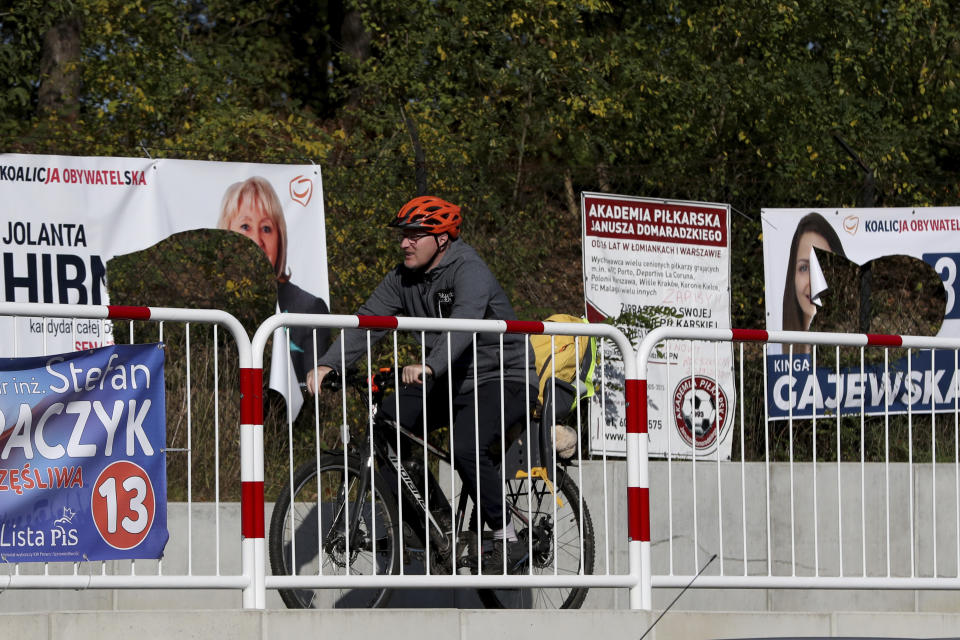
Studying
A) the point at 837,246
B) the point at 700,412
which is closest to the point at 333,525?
the point at 700,412

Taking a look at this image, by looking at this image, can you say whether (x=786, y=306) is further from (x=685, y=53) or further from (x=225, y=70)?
(x=225, y=70)

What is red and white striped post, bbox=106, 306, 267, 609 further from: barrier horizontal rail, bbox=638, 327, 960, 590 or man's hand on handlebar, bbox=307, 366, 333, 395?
barrier horizontal rail, bbox=638, 327, 960, 590

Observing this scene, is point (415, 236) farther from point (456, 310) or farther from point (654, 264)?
point (654, 264)

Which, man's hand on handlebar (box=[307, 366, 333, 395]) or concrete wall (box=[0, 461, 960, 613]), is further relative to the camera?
concrete wall (box=[0, 461, 960, 613])

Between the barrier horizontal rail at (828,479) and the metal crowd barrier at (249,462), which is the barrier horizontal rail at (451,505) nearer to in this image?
the metal crowd barrier at (249,462)

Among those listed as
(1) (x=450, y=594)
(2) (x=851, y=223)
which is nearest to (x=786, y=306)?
(2) (x=851, y=223)

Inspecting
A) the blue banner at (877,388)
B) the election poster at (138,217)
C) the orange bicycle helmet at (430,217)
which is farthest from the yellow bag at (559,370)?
the election poster at (138,217)

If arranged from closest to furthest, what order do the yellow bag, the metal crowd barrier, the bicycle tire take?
the metal crowd barrier, the bicycle tire, the yellow bag

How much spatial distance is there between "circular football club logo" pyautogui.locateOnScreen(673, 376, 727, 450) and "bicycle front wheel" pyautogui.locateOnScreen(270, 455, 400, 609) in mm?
1475

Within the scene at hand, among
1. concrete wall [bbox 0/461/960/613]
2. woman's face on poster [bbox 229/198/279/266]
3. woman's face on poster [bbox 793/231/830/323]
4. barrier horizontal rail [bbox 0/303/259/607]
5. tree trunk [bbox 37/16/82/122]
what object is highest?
tree trunk [bbox 37/16/82/122]

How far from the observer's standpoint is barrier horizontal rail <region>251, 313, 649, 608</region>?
610 cm

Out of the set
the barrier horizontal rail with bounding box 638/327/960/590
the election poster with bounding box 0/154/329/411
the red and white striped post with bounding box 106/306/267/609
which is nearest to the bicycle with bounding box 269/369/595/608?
the red and white striped post with bounding box 106/306/267/609

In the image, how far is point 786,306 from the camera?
1157 cm

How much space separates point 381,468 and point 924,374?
2.98m
